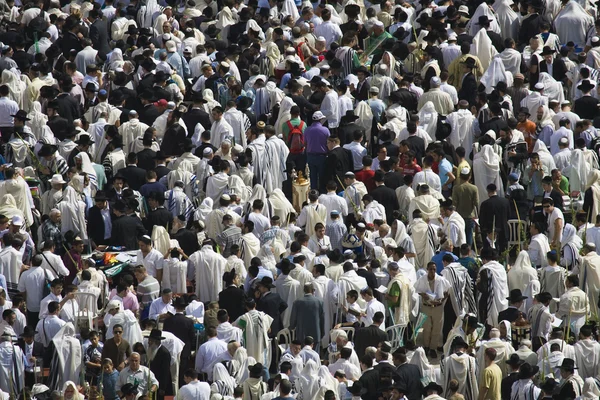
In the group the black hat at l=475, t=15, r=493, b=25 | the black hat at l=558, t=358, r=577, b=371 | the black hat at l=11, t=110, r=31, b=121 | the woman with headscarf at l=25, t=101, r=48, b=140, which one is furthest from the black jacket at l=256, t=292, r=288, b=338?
the black hat at l=475, t=15, r=493, b=25

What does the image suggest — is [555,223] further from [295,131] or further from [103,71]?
[103,71]

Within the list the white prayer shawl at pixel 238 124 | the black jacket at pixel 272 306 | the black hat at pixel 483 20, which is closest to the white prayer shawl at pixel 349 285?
the black jacket at pixel 272 306

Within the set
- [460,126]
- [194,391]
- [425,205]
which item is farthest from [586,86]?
[194,391]

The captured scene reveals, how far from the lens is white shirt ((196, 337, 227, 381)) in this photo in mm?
25578

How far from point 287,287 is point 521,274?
3.50 m

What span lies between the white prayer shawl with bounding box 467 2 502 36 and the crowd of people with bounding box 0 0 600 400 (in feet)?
0.19

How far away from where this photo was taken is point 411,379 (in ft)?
82.5

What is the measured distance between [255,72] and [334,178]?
3347 mm

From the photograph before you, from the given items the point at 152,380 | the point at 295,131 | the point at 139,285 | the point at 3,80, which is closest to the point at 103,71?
the point at 3,80

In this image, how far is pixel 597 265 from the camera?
92.0ft

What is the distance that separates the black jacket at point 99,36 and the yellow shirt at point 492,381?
12.1m

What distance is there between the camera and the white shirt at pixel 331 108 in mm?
31969

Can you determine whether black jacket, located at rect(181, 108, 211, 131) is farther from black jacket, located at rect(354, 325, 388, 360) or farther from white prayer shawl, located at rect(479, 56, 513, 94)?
black jacket, located at rect(354, 325, 388, 360)

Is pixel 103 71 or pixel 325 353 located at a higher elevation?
pixel 103 71
